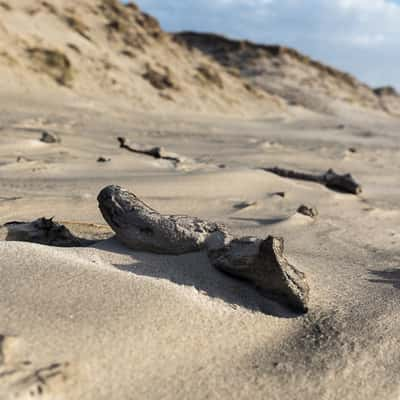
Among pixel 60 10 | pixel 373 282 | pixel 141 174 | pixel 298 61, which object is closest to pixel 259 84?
pixel 298 61

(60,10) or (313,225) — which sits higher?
(60,10)

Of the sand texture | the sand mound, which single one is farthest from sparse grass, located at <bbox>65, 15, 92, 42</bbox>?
the sand texture

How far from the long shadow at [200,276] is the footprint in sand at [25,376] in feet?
1.80

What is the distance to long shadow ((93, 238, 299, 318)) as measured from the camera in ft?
5.53

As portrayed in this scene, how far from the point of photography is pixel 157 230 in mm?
1901

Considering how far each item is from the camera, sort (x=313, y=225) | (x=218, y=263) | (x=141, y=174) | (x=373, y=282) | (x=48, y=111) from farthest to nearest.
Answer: (x=48, y=111) → (x=141, y=174) → (x=313, y=225) → (x=373, y=282) → (x=218, y=263)

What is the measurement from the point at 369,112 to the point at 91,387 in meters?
21.6

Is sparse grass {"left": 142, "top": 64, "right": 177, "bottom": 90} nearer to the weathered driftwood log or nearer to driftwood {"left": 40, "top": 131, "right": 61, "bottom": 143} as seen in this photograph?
driftwood {"left": 40, "top": 131, "right": 61, "bottom": 143}

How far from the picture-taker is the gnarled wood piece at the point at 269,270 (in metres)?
1.68

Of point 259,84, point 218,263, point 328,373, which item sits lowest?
point 328,373

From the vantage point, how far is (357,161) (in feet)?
20.6

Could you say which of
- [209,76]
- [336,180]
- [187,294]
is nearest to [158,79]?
[209,76]

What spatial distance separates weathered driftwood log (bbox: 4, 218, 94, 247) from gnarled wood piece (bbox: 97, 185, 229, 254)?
21 cm

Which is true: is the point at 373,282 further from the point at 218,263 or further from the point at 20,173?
the point at 20,173
